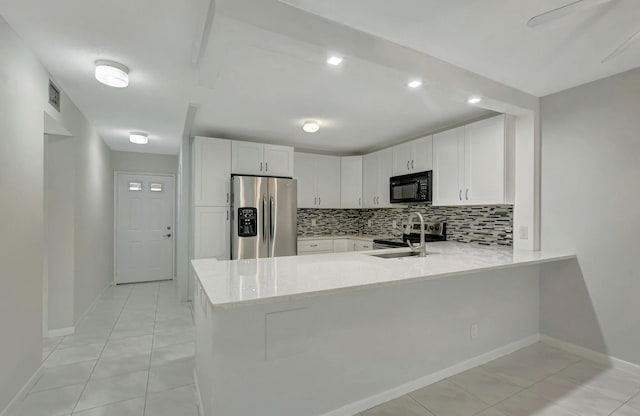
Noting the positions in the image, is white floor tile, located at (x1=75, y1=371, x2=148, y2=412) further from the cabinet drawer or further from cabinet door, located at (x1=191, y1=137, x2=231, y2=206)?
the cabinet drawer

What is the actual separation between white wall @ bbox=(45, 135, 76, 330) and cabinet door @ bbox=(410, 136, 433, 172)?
3.88 meters

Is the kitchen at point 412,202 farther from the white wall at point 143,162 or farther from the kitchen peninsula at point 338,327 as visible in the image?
the white wall at point 143,162

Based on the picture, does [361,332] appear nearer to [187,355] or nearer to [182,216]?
[187,355]

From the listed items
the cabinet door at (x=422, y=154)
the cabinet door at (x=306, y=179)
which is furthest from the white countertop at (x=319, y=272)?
the cabinet door at (x=306, y=179)

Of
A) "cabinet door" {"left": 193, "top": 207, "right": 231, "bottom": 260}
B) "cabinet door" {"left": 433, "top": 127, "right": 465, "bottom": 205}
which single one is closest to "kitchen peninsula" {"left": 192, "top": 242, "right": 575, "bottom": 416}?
"cabinet door" {"left": 433, "top": 127, "right": 465, "bottom": 205}

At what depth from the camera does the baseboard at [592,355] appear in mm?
2402

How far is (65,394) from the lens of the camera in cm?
214

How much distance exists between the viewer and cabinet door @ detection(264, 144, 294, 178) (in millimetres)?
4184

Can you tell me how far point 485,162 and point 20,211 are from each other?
3840 millimetres

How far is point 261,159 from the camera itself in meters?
4.15

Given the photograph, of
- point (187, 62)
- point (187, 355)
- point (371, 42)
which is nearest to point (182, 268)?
point (187, 355)

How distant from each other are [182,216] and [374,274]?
11.3 feet

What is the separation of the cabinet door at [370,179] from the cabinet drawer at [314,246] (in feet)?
2.82

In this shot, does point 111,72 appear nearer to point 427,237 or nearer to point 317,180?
point 317,180
